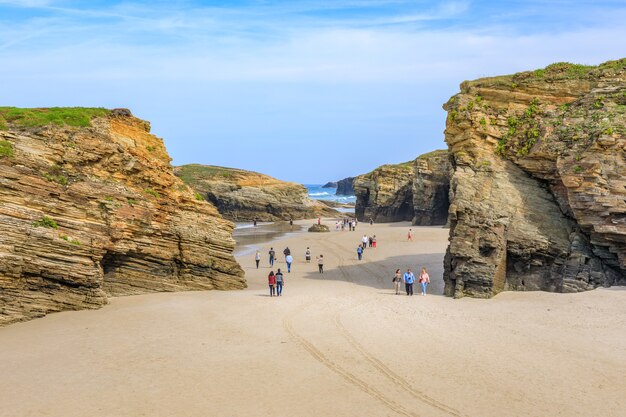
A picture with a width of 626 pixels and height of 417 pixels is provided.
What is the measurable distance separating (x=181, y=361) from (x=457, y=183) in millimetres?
16027

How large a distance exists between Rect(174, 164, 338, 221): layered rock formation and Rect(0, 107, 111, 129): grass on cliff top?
55799 mm

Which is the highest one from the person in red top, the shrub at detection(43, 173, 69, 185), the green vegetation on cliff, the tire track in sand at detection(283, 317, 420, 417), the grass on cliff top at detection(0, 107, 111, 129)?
the green vegetation on cliff

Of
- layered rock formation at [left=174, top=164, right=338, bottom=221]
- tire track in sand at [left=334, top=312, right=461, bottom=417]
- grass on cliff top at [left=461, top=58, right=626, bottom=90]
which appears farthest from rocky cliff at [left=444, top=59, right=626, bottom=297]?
layered rock formation at [left=174, top=164, right=338, bottom=221]

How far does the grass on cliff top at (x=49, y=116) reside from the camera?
23250 mm

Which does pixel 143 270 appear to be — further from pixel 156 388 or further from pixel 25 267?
pixel 156 388

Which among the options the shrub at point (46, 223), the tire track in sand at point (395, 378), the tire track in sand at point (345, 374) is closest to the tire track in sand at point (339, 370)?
the tire track in sand at point (345, 374)

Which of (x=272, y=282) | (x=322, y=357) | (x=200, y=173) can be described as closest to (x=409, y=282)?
(x=272, y=282)

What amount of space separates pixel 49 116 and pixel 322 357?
16.4 meters

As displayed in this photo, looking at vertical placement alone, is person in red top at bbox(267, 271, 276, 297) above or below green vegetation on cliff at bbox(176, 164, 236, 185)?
below

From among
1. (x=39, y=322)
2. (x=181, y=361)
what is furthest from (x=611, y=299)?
(x=39, y=322)

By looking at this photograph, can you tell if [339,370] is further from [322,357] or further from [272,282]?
[272,282]

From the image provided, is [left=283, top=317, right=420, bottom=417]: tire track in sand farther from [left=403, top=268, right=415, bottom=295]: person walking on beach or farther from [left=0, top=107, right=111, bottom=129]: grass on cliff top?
[left=0, top=107, right=111, bottom=129]: grass on cliff top

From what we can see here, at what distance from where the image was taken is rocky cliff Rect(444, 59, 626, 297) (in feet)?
79.4

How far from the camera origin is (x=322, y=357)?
651 inches
